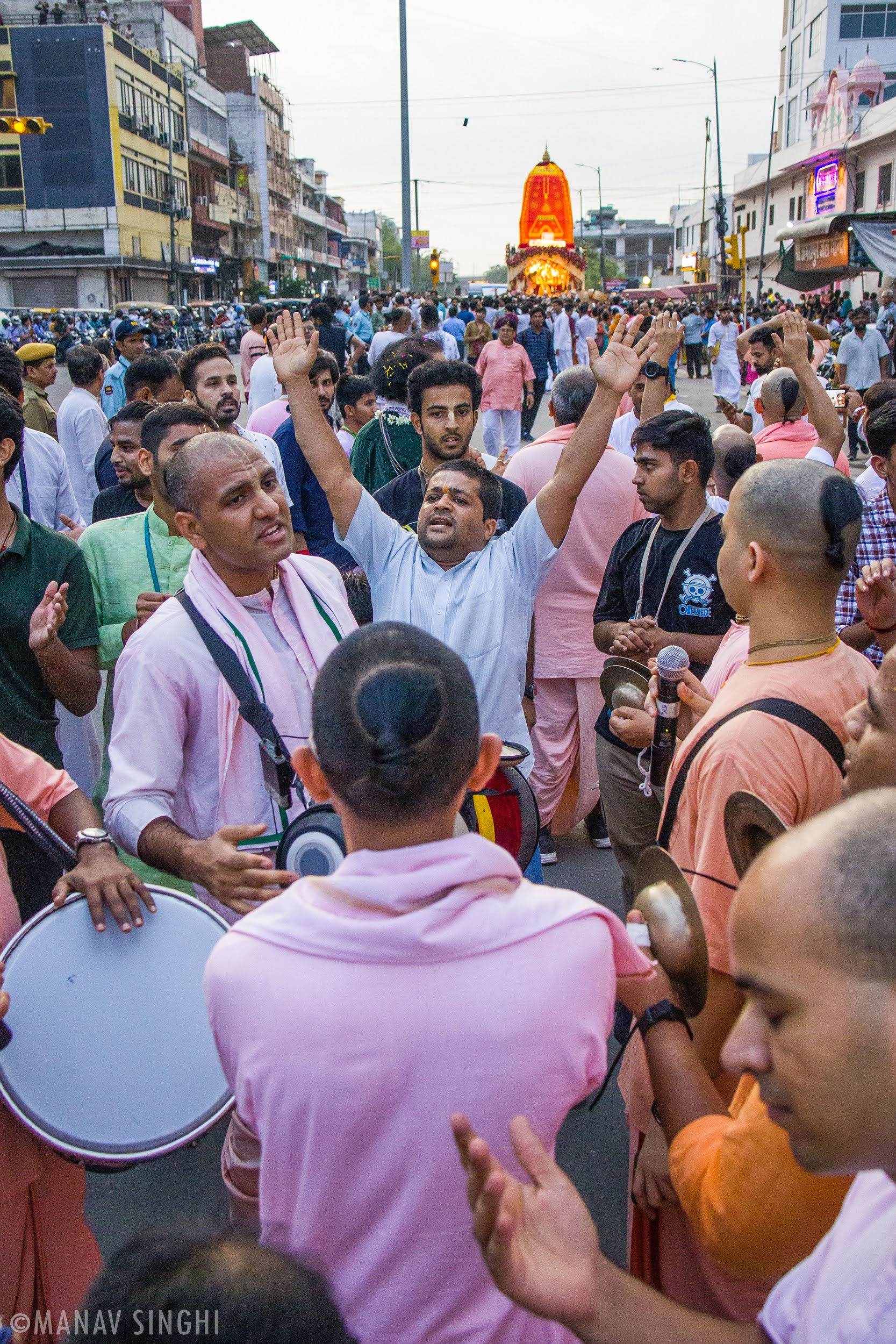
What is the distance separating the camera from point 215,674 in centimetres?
258

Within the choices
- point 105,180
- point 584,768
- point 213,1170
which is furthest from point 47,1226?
point 105,180

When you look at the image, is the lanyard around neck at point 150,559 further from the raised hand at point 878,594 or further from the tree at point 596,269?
the tree at point 596,269

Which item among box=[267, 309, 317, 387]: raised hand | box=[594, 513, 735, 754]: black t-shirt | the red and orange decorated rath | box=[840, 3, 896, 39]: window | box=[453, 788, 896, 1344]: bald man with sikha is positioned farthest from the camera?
the red and orange decorated rath

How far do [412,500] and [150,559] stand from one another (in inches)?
53.8

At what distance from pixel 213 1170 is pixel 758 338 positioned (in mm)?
6905

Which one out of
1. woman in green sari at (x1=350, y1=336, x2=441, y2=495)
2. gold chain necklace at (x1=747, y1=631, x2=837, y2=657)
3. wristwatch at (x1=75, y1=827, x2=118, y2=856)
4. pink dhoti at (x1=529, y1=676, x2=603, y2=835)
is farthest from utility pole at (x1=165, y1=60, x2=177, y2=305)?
gold chain necklace at (x1=747, y1=631, x2=837, y2=657)

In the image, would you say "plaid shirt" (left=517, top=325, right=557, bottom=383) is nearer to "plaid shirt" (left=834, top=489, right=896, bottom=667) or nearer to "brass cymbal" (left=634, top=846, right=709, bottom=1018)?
"plaid shirt" (left=834, top=489, right=896, bottom=667)

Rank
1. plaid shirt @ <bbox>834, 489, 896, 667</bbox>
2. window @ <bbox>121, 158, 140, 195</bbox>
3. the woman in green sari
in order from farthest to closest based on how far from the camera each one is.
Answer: window @ <bbox>121, 158, 140, 195</bbox>
the woman in green sari
plaid shirt @ <bbox>834, 489, 896, 667</bbox>

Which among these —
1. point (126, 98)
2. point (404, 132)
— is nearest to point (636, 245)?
point (126, 98)

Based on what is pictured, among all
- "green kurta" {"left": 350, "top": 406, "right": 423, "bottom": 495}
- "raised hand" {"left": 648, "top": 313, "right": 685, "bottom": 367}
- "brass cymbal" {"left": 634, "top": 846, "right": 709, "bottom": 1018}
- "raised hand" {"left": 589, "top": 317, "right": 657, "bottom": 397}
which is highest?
"raised hand" {"left": 648, "top": 313, "right": 685, "bottom": 367}

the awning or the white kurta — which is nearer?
the white kurta

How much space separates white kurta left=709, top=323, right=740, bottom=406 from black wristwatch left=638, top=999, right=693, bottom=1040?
1572cm

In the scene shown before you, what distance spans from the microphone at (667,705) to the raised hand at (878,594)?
94cm

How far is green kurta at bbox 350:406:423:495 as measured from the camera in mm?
5969
